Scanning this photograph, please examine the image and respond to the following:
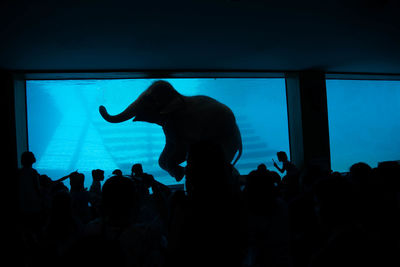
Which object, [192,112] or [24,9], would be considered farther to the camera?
[24,9]

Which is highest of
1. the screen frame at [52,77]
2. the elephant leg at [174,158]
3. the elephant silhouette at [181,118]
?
the screen frame at [52,77]

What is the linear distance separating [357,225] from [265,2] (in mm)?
2616

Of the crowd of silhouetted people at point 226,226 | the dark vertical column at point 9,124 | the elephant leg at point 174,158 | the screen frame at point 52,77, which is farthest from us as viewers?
the screen frame at point 52,77

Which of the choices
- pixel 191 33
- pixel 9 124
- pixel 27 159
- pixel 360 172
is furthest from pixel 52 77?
pixel 360 172

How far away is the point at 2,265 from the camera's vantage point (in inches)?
58.9

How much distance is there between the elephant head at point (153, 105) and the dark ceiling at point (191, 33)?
1005 mm

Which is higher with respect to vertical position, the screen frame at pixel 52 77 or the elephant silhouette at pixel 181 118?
the screen frame at pixel 52 77

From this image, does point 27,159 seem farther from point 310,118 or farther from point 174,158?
point 310,118

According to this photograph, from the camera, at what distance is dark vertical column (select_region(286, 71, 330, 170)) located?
5.93 metres

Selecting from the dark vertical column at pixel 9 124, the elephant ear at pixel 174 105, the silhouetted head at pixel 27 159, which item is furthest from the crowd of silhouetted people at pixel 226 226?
the dark vertical column at pixel 9 124

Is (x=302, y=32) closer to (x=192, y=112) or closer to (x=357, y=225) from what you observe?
(x=192, y=112)

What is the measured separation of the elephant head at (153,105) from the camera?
7.88 ft

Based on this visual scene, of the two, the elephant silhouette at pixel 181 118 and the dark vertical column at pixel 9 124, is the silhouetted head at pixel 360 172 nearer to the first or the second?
the elephant silhouette at pixel 181 118

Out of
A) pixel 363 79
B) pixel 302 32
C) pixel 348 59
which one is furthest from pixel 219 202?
pixel 363 79
